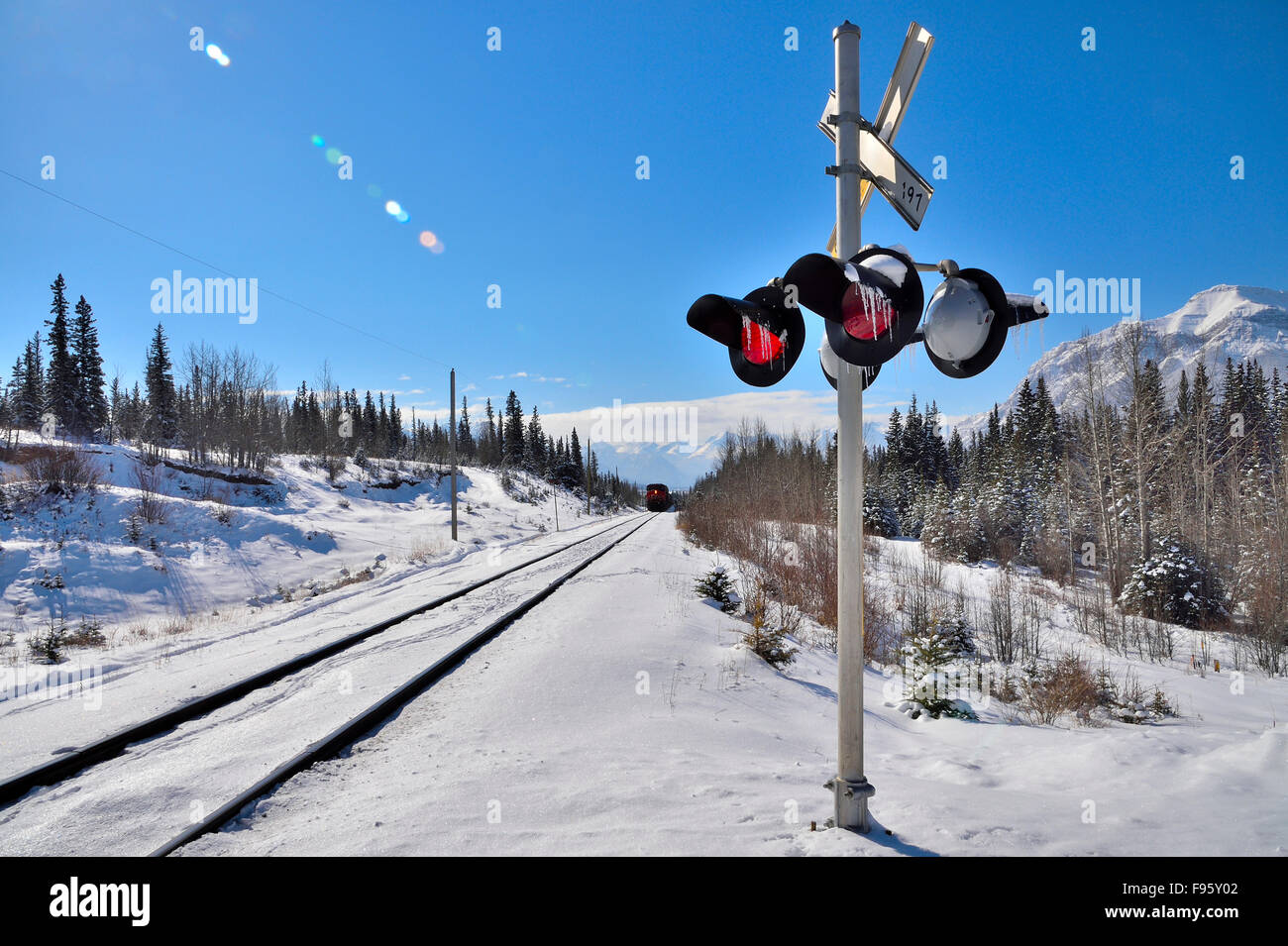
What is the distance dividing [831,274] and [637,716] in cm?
432

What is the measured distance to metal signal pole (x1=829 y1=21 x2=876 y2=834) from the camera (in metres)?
2.87

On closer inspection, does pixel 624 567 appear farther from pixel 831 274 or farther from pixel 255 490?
pixel 255 490

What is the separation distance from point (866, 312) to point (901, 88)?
1435 mm

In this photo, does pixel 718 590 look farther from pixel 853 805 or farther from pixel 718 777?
pixel 853 805

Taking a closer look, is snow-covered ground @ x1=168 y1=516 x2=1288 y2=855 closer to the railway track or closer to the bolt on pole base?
the bolt on pole base

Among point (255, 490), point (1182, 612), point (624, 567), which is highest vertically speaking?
point (255, 490)

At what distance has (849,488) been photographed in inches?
114

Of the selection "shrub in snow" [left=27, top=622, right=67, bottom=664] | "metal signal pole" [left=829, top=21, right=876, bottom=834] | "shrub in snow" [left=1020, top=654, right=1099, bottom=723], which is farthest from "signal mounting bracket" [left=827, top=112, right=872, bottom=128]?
"shrub in snow" [left=27, top=622, right=67, bottom=664]

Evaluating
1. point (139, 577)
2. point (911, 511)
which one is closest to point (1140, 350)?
point (911, 511)

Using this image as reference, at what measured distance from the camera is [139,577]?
1598cm

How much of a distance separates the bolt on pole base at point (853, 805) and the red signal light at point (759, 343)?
221cm

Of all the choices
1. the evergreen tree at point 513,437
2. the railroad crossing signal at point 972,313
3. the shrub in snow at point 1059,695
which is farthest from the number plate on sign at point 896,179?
the evergreen tree at point 513,437

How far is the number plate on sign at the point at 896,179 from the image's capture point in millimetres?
2859
